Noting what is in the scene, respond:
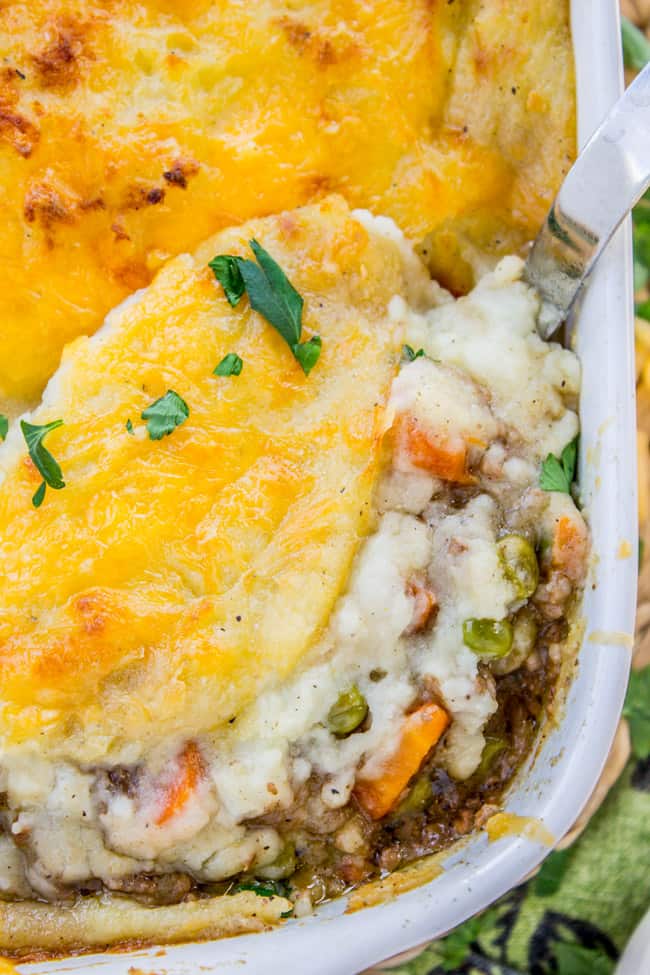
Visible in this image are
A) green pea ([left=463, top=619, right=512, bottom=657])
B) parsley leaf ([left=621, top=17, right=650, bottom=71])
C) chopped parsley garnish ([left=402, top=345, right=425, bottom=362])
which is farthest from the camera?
parsley leaf ([left=621, top=17, right=650, bottom=71])

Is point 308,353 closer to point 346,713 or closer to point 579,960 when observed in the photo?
point 346,713

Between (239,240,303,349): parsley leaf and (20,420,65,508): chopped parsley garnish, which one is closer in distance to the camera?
(20,420,65,508): chopped parsley garnish

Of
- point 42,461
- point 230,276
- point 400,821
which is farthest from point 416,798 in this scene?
point 230,276

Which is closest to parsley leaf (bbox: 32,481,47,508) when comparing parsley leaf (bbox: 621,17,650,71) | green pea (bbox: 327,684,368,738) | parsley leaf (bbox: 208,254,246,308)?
parsley leaf (bbox: 208,254,246,308)

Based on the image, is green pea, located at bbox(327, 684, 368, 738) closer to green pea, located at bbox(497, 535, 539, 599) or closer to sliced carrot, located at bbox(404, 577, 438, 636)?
sliced carrot, located at bbox(404, 577, 438, 636)

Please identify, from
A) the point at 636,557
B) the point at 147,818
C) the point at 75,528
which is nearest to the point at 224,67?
the point at 75,528

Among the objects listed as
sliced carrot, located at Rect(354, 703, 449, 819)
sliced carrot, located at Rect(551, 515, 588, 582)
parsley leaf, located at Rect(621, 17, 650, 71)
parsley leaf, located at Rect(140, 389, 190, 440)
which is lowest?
sliced carrot, located at Rect(354, 703, 449, 819)

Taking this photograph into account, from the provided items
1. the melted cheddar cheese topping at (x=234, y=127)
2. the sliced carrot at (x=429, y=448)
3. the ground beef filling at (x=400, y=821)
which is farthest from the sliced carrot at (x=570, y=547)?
the melted cheddar cheese topping at (x=234, y=127)
